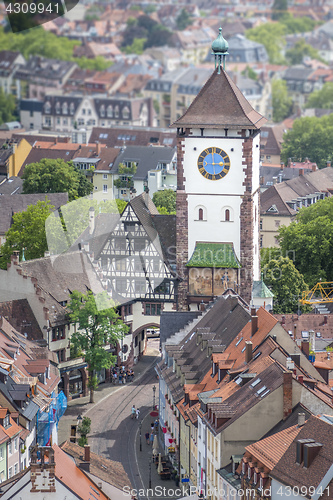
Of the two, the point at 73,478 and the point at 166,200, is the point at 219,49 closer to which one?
the point at 166,200

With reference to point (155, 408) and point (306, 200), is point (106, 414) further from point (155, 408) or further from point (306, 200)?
point (306, 200)

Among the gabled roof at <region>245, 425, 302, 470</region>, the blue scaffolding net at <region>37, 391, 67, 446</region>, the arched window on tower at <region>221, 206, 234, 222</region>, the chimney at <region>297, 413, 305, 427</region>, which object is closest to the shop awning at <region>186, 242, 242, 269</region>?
the arched window on tower at <region>221, 206, 234, 222</region>

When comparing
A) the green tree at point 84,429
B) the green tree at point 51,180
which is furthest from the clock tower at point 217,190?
the green tree at point 51,180

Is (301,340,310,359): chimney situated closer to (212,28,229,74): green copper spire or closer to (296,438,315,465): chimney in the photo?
(296,438,315,465): chimney

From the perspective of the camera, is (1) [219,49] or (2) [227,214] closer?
(1) [219,49]

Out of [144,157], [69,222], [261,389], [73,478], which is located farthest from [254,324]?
[144,157]

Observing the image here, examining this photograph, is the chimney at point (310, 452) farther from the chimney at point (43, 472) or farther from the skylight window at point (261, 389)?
the skylight window at point (261, 389)

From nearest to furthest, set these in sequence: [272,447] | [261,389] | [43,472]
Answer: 1. [43,472]
2. [272,447]
3. [261,389]

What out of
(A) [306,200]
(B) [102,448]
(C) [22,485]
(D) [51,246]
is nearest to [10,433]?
(B) [102,448]
